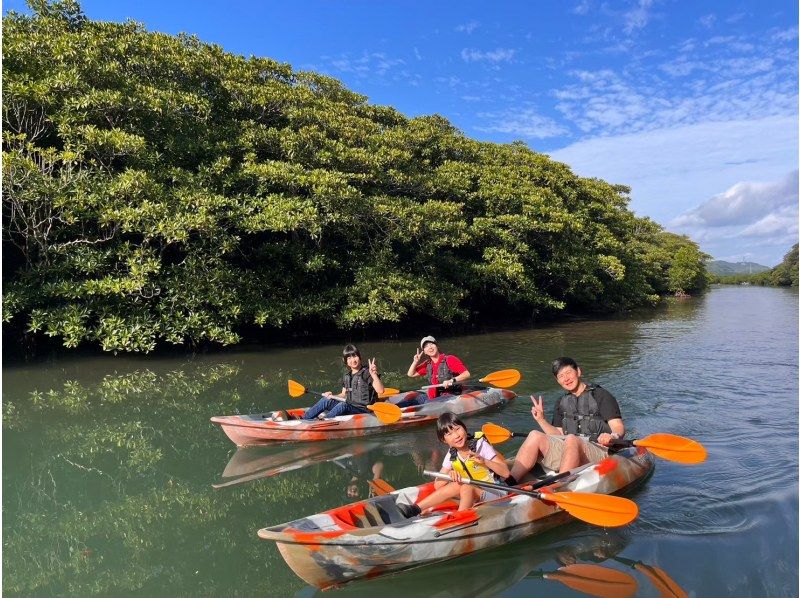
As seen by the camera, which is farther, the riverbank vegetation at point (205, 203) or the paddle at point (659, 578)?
the riverbank vegetation at point (205, 203)

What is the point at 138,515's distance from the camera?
5.05 m

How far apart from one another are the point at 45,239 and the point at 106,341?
98.1 inches

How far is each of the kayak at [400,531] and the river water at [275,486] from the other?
143mm

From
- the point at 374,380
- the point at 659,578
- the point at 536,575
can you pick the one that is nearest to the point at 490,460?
the point at 536,575

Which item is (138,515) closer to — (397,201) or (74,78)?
(74,78)

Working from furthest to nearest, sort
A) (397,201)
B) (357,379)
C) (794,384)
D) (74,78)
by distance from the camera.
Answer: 1. (397,201)
2. (74,78)
3. (794,384)
4. (357,379)

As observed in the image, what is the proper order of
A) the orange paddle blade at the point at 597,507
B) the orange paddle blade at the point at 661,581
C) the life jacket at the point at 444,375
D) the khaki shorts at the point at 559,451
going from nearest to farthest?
the orange paddle blade at the point at 661,581 < the orange paddle blade at the point at 597,507 < the khaki shorts at the point at 559,451 < the life jacket at the point at 444,375

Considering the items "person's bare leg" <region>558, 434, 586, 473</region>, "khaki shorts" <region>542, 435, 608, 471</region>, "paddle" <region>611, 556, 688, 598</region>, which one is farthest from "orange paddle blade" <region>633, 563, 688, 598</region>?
"khaki shorts" <region>542, 435, 608, 471</region>

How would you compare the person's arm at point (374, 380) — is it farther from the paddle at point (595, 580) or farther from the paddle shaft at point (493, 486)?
the paddle at point (595, 580)

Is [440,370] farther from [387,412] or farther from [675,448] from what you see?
[675,448]

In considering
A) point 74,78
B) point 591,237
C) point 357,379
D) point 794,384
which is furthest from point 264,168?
point 591,237

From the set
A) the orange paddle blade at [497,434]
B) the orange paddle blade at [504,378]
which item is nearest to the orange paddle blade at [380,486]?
the orange paddle blade at [497,434]

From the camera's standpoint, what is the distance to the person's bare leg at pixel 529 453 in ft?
17.0

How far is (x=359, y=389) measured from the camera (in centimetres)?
779
